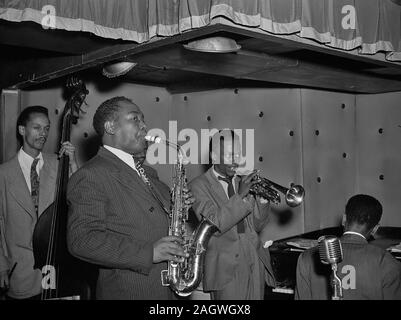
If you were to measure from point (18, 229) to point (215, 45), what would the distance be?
2089 millimetres

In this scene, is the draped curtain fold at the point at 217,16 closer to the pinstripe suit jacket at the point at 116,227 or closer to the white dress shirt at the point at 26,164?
the pinstripe suit jacket at the point at 116,227

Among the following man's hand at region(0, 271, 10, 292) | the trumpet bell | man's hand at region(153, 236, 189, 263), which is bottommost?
man's hand at region(0, 271, 10, 292)

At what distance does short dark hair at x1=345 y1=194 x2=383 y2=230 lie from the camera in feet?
9.68

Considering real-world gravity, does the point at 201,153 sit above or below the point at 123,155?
above

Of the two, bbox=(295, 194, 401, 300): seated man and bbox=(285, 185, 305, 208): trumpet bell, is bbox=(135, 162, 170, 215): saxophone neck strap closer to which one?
bbox=(295, 194, 401, 300): seated man

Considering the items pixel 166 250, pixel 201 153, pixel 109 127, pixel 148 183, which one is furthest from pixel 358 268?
pixel 201 153

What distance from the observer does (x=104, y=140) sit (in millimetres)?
3148

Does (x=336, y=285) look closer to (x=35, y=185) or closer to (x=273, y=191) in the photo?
(x=273, y=191)

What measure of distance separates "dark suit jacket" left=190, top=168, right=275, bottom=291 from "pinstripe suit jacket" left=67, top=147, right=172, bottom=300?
0.91 metres

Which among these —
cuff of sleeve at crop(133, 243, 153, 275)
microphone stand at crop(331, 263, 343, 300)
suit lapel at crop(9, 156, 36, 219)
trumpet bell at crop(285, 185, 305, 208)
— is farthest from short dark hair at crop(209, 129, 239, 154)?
microphone stand at crop(331, 263, 343, 300)

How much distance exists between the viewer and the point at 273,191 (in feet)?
13.8
